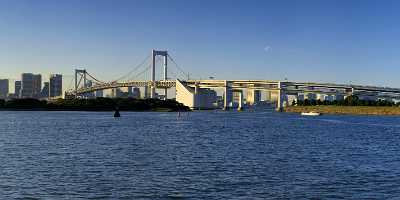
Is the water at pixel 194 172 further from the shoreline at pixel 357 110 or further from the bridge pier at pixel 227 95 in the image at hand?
the bridge pier at pixel 227 95

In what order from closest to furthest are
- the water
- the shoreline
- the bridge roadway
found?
the water, the shoreline, the bridge roadway

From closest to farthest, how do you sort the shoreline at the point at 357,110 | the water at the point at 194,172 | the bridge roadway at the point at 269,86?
the water at the point at 194,172, the shoreline at the point at 357,110, the bridge roadway at the point at 269,86

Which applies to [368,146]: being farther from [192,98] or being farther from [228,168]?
[192,98]

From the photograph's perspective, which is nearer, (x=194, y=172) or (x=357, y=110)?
(x=194, y=172)

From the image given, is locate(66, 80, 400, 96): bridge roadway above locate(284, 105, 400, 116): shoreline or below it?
above

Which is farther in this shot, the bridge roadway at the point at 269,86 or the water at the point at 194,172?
the bridge roadway at the point at 269,86

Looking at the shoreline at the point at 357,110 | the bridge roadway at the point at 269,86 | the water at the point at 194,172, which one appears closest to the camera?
the water at the point at 194,172

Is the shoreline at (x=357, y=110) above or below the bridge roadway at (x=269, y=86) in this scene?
below

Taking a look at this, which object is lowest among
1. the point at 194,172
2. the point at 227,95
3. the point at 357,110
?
the point at 194,172

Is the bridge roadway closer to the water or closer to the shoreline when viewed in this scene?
the shoreline

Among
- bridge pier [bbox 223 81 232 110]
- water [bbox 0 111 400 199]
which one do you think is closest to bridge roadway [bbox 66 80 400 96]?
bridge pier [bbox 223 81 232 110]

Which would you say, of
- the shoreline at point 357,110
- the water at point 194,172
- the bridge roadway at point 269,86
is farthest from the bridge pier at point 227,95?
the water at point 194,172

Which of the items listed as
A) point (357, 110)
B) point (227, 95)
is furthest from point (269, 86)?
point (357, 110)

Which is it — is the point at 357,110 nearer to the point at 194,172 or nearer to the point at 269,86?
the point at 269,86
